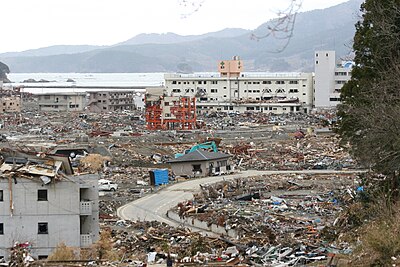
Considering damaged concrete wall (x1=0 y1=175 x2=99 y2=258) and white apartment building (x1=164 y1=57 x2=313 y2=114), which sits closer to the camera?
damaged concrete wall (x1=0 y1=175 x2=99 y2=258)

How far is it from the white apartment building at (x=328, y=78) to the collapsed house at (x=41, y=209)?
4588cm

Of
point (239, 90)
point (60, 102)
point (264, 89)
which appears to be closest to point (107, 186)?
point (264, 89)

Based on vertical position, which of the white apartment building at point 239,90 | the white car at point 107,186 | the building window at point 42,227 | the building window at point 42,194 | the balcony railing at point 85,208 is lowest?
the white car at point 107,186

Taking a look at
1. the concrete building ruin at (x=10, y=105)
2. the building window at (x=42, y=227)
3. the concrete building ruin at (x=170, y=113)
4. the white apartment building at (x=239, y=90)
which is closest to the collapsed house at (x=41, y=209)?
the building window at (x=42, y=227)

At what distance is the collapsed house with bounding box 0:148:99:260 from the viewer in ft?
39.9

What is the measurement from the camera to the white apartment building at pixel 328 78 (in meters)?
56.8

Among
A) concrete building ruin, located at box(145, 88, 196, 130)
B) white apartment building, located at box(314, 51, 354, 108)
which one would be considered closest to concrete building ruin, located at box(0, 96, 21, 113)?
concrete building ruin, located at box(145, 88, 196, 130)

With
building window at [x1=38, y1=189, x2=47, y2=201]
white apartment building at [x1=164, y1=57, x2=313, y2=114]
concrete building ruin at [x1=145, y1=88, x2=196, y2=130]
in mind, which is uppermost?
white apartment building at [x1=164, y1=57, x2=313, y2=114]

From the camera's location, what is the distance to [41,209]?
12.3m

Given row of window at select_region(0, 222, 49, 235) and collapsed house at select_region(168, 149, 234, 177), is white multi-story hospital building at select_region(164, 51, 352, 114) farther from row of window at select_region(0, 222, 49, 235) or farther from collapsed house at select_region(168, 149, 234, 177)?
row of window at select_region(0, 222, 49, 235)

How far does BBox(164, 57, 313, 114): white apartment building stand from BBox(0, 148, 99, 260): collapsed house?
45.7m

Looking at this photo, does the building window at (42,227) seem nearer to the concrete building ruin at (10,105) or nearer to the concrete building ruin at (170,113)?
the concrete building ruin at (170,113)

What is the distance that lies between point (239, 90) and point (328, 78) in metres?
8.58

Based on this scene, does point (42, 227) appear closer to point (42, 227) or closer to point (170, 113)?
point (42, 227)
